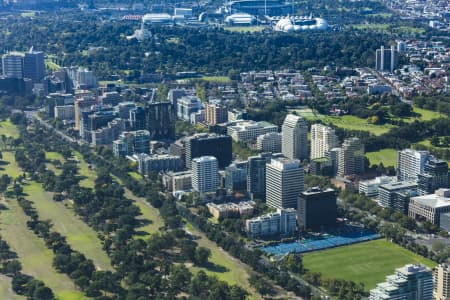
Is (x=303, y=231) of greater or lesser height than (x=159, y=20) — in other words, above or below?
below

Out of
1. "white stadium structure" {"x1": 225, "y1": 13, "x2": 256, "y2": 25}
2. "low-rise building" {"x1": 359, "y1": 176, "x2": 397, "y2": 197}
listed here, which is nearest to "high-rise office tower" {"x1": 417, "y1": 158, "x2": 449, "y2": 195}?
"low-rise building" {"x1": 359, "y1": 176, "x2": 397, "y2": 197}

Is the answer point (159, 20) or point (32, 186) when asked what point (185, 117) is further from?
point (159, 20)

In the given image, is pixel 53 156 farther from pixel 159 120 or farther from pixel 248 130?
pixel 248 130

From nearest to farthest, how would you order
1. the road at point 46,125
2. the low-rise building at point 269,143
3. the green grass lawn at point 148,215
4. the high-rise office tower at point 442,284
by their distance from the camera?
the high-rise office tower at point 442,284 → the green grass lawn at point 148,215 → the low-rise building at point 269,143 → the road at point 46,125

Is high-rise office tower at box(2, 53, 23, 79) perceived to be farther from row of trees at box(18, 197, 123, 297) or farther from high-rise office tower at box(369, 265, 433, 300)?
high-rise office tower at box(369, 265, 433, 300)

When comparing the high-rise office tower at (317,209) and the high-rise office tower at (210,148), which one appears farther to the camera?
the high-rise office tower at (210,148)

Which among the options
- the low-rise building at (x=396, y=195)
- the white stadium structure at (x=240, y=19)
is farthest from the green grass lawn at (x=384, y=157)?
the white stadium structure at (x=240, y=19)

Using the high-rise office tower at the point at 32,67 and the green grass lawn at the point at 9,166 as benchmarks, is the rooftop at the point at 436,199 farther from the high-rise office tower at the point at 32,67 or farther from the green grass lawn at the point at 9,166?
the high-rise office tower at the point at 32,67

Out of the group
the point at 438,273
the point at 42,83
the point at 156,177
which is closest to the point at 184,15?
the point at 42,83
